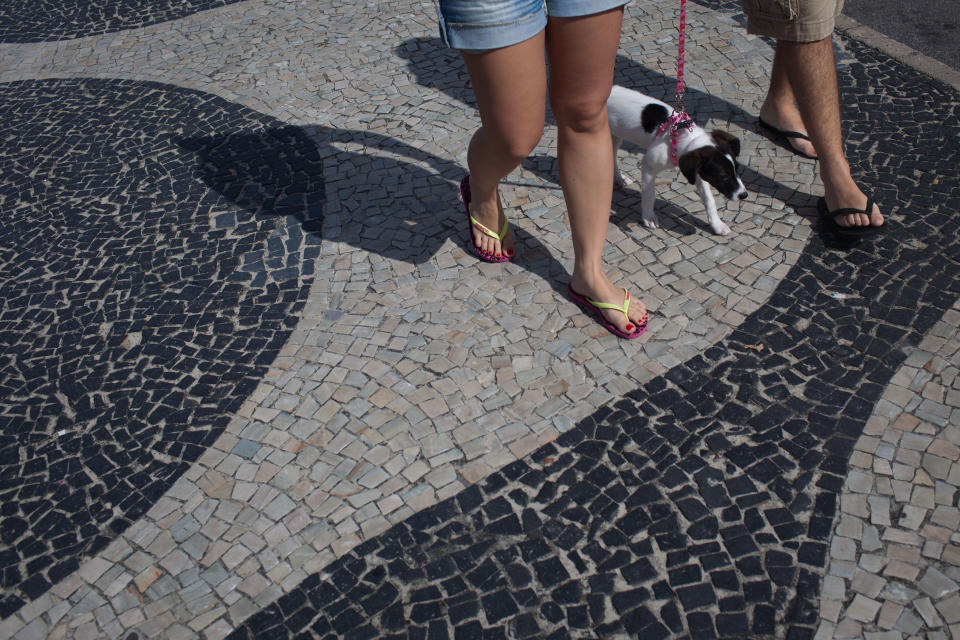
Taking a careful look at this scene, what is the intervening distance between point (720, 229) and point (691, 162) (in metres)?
0.52

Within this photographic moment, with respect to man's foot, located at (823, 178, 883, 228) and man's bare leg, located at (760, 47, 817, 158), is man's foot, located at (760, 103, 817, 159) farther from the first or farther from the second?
man's foot, located at (823, 178, 883, 228)

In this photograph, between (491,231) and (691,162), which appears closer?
(691,162)

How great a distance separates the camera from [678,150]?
4.05 metres

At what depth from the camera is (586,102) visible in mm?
3309

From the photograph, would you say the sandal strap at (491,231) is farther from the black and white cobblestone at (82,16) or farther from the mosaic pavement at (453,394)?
the black and white cobblestone at (82,16)

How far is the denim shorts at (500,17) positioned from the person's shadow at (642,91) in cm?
166

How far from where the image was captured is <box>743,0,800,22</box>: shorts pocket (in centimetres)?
406

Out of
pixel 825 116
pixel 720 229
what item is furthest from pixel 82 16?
pixel 825 116

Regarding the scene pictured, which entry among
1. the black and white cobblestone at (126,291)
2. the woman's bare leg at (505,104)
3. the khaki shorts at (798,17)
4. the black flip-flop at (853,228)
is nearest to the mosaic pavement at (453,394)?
the black and white cobblestone at (126,291)

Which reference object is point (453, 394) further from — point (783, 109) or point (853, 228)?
point (783, 109)

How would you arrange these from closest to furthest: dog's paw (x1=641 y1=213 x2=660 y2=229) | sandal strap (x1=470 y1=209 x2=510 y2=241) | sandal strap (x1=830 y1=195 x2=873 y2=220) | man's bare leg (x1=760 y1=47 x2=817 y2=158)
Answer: sandal strap (x1=830 y1=195 x2=873 y2=220), sandal strap (x1=470 y1=209 x2=510 y2=241), dog's paw (x1=641 y1=213 x2=660 y2=229), man's bare leg (x1=760 y1=47 x2=817 y2=158)

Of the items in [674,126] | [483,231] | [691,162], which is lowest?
[483,231]

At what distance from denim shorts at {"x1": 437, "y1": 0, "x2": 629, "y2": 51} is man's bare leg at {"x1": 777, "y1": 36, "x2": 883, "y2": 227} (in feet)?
5.31

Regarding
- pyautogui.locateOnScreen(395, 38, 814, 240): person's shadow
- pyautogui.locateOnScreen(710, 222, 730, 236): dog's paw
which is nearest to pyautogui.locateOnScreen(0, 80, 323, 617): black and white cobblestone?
pyautogui.locateOnScreen(395, 38, 814, 240): person's shadow
